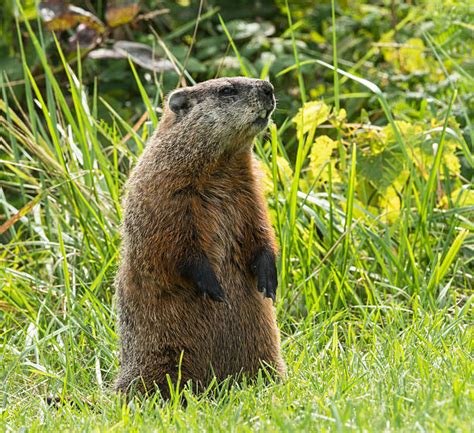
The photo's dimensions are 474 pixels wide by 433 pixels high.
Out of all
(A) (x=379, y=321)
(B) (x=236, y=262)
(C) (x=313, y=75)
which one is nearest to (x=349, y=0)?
(C) (x=313, y=75)

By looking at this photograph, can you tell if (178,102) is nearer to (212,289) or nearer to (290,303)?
(212,289)

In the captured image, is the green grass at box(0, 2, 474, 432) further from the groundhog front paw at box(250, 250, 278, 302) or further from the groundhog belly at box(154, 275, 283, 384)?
the groundhog front paw at box(250, 250, 278, 302)

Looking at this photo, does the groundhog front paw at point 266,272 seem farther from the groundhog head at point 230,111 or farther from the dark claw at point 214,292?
the groundhog head at point 230,111

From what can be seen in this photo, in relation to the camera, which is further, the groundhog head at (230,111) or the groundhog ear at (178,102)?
the groundhog ear at (178,102)

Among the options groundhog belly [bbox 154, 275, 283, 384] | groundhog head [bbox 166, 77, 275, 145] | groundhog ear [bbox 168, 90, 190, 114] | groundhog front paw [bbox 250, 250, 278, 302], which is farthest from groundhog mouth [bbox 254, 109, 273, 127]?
groundhog belly [bbox 154, 275, 283, 384]

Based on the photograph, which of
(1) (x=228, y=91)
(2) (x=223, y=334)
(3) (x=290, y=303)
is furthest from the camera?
(3) (x=290, y=303)

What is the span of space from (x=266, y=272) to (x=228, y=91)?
81 centimetres

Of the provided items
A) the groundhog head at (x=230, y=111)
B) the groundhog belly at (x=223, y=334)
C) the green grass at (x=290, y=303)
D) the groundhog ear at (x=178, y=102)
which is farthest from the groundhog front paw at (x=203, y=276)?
the groundhog ear at (x=178, y=102)

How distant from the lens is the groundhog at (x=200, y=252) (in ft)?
13.7

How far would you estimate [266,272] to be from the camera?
4.29 m

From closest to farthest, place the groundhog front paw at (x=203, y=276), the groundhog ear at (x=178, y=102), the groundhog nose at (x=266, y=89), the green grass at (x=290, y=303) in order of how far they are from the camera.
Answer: the green grass at (x=290, y=303), the groundhog front paw at (x=203, y=276), the groundhog nose at (x=266, y=89), the groundhog ear at (x=178, y=102)

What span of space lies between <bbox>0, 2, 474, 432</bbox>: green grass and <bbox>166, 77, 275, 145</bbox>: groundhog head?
0.73 m

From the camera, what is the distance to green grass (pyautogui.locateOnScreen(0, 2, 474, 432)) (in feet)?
11.8

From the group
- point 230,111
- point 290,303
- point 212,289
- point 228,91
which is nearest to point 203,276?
point 212,289
